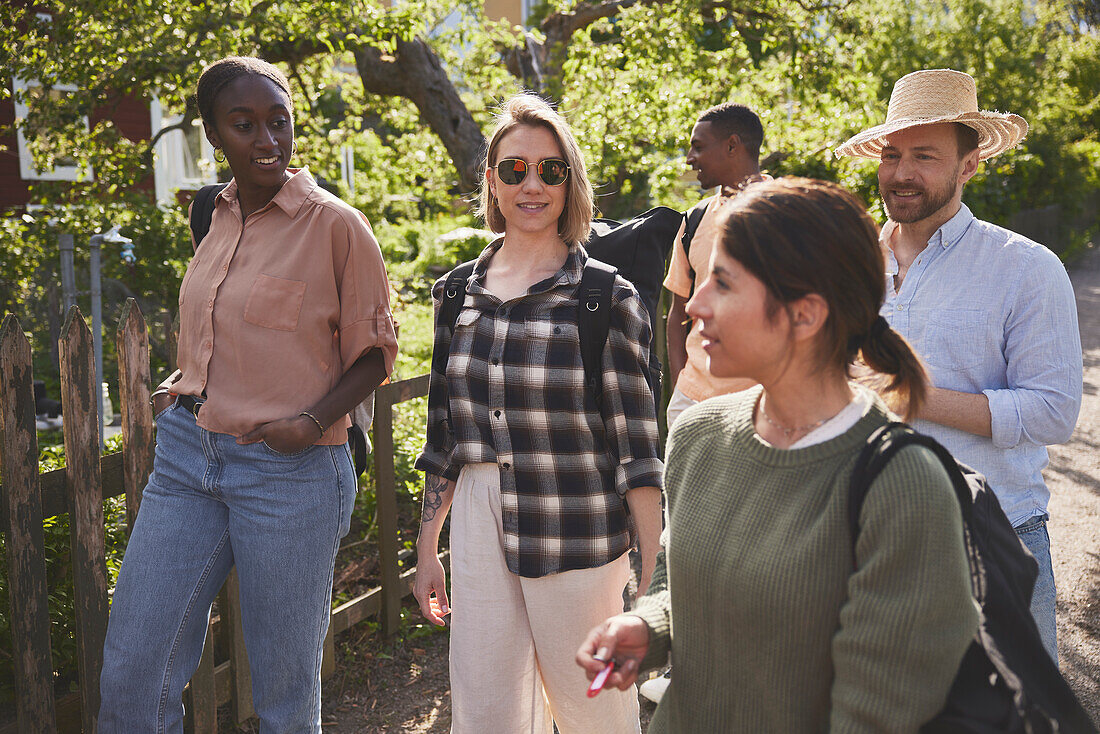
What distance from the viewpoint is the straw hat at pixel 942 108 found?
2.58 m

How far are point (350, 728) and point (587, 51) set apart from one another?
8.36 m

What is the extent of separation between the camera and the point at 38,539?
2842 millimetres

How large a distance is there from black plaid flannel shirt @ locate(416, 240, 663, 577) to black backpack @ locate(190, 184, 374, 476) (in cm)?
38

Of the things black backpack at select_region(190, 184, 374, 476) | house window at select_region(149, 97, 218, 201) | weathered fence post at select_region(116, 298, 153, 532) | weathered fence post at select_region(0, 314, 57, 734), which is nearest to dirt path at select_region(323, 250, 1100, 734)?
weathered fence post at select_region(0, 314, 57, 734)

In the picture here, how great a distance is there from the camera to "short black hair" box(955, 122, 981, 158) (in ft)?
8.65

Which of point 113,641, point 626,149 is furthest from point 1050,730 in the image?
point 626,149

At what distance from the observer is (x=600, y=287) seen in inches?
97.7

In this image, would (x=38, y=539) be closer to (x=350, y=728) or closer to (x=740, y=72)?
(x=350, y=728)

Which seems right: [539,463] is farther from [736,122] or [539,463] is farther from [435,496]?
[736,122]

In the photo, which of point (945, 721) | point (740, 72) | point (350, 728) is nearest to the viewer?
point (945, 721)

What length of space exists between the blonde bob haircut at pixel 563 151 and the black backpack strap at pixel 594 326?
0.87 feet

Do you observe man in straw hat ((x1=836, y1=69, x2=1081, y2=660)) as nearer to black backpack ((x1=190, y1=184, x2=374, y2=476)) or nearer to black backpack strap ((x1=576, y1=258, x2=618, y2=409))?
black backpack strap ((x1=576, y1=258, x2=618, y2=409))

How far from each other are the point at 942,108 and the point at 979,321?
2.07ft

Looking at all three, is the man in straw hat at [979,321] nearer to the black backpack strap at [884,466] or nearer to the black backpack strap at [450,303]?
the black backpack strap at [884,466]
